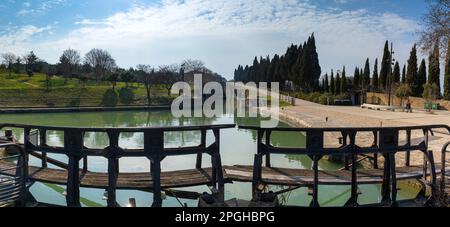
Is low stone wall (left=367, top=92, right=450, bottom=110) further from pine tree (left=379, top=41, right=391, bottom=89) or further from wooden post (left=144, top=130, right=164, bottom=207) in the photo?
wooden post (left=144, top=130, right=164, bottom=207)

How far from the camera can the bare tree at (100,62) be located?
55.8 m

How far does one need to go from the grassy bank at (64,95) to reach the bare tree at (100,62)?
13.6 feet

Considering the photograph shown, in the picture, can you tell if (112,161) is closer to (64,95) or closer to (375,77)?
(64,95)

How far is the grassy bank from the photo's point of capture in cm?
3894

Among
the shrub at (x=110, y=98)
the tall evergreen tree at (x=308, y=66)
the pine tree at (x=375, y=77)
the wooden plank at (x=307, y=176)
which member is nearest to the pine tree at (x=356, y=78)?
the pine tree at (x=375, y=77)

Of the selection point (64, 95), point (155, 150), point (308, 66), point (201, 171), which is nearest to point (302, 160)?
point (201, 171)

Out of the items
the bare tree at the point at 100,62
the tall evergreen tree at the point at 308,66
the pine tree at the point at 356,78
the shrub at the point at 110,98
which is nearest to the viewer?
the shrub at the point at 110,98

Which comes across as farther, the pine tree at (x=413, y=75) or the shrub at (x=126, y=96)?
the shrub at (x=126, y=96)

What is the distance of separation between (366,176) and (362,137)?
721 cm

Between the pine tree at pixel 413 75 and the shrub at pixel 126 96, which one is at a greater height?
the pine tree at pixel 413 75

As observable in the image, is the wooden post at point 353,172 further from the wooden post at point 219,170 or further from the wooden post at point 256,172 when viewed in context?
the wooden post at point 219,170

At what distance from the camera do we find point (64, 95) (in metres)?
42.3

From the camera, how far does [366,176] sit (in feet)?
23.5
